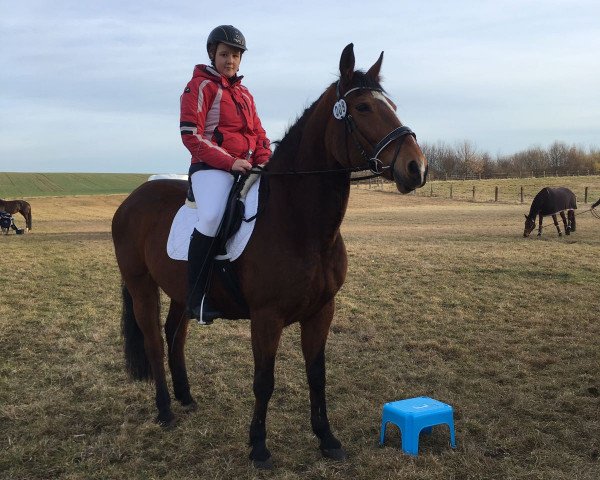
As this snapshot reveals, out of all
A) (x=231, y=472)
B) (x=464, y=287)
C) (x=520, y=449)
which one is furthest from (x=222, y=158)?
(x=464, y=287)

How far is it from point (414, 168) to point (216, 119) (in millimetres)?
1725

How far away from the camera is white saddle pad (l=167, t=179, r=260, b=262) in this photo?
3.66 meters

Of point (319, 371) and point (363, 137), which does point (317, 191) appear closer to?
point (363, 137)

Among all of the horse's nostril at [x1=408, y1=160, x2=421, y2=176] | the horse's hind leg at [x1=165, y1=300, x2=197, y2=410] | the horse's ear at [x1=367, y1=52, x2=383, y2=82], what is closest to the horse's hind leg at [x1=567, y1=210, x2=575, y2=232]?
the horse's hind leg at [x1=165, y1=300, x2=197, y2=410]

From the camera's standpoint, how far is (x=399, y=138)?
115 inches

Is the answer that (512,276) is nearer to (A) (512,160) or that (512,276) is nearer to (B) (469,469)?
(B) (469,469)

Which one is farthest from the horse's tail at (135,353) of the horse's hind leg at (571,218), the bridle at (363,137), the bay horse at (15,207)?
the bay horse at (15,207)

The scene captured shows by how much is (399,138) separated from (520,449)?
8.72ft

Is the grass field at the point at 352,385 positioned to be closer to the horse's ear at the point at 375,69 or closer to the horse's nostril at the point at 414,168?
the horse's nostril at the point at 414,168

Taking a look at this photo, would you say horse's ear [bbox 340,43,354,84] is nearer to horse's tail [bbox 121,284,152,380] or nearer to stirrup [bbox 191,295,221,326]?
stirrup [bbox 191,295,221,326]

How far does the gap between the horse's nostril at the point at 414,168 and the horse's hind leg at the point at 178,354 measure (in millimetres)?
2852

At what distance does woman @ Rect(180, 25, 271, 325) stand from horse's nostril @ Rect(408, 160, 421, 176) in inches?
50.7

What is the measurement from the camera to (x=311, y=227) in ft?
11.5

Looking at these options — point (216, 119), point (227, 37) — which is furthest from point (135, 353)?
point (227, 37)
